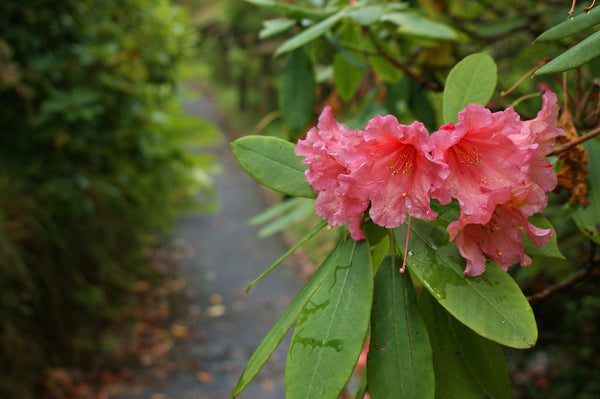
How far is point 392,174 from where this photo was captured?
0.56 m

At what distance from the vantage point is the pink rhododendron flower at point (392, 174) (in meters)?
0.53

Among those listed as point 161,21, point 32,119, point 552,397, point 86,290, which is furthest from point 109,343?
point 552,397

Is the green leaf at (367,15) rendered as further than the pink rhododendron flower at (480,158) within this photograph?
Yes

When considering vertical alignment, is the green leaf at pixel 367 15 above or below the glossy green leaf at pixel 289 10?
below

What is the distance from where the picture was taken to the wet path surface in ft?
11.1

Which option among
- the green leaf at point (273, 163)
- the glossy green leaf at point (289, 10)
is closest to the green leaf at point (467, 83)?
the green leaf at point (273, 163)

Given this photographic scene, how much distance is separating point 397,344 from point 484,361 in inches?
5.6

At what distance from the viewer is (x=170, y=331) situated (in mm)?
3984

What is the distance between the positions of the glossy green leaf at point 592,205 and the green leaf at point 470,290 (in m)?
0.23

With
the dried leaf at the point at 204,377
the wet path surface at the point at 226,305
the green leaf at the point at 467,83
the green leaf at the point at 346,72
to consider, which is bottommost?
the green leaf at the point at 467,83

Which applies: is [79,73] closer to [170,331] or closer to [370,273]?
[170,331]

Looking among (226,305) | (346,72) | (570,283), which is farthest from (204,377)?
(570,283)

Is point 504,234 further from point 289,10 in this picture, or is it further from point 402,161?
point 289,10

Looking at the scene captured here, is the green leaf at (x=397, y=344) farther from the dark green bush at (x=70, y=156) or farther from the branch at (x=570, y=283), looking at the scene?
the dark green bush at (x=70, y=156)
